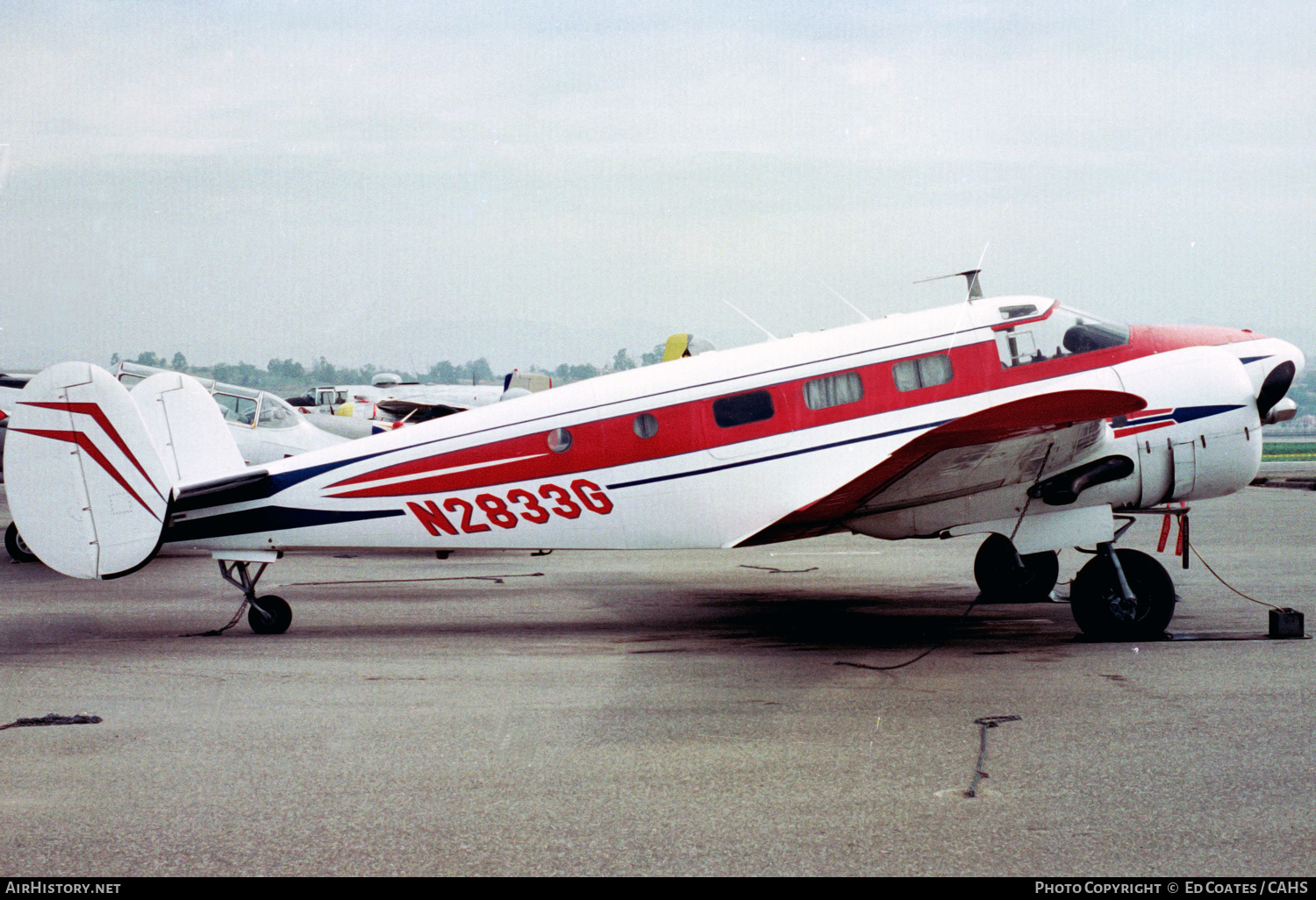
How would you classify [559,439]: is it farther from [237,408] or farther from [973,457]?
[237,408]

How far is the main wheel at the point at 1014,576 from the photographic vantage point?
11.6m

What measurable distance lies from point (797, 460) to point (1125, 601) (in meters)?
2.86

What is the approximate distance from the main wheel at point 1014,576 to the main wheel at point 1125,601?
230 cm

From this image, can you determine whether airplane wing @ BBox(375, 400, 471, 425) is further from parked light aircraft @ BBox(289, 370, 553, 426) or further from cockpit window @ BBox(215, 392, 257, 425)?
cockpit window @ BBox(215, 392, 257, 425)

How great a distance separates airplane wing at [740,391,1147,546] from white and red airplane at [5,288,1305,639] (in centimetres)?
5

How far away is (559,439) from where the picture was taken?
9.47 metres

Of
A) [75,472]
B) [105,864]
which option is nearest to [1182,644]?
[105,864]

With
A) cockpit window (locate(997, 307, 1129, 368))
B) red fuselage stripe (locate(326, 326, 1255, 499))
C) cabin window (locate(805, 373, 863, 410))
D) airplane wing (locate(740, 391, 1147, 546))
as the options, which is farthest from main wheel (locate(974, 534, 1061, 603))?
cabin window (locate(805, 373, 863, 410))

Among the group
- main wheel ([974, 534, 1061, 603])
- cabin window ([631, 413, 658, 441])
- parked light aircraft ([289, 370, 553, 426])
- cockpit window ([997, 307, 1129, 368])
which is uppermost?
cockpit window ([997, 307, 1129, 368])

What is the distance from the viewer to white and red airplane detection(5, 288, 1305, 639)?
9297 mm

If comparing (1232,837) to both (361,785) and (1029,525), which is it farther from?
(1029,525)

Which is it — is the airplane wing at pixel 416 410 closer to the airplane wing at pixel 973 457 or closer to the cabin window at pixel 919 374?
the airplane wing at pixel 973 457
